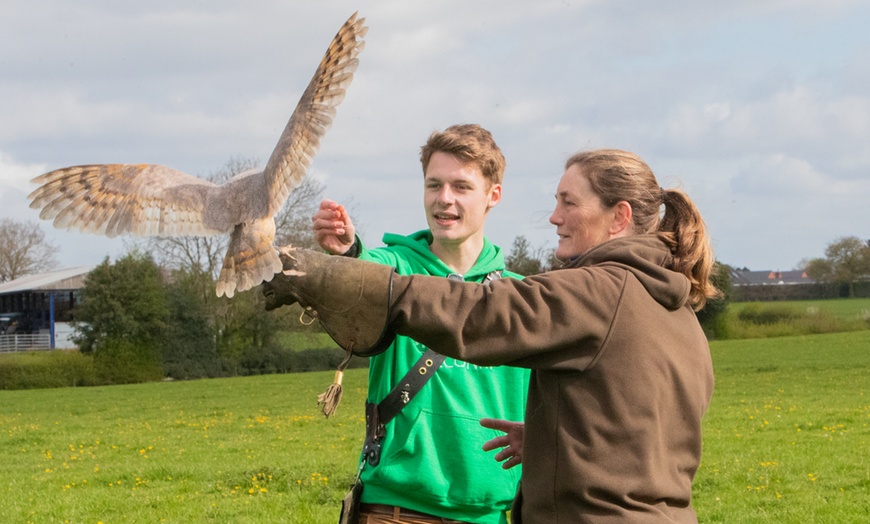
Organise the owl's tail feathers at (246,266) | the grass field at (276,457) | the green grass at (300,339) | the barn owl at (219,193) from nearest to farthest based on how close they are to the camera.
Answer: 1. the owl's tail feathers at (246,266)
2. the barn owl at (219,193)
3. the grass field at (276,457)
4. the green grass at (300,339)

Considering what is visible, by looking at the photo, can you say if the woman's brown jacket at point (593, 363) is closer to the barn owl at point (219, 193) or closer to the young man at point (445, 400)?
the barn owl at point (219, 193)

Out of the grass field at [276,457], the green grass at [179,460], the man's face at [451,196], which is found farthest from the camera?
the green grass at [179,460]

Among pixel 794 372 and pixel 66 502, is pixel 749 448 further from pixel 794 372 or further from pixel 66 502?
pixel 794 372

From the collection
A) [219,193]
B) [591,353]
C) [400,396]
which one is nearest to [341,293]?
[591,353]

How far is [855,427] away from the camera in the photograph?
48.3 ft

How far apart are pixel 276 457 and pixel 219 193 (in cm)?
1036

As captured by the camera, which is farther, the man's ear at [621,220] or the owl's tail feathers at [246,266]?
the man's ear at [621,220]

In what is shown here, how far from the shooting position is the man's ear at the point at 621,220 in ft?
9.53

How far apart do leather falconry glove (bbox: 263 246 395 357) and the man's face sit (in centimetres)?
122

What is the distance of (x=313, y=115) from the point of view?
3.20 metres

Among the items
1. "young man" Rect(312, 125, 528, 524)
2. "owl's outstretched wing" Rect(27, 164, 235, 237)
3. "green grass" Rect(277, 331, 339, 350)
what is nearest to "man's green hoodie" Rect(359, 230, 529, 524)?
"young man" Rect(312, 125, 528, 524)

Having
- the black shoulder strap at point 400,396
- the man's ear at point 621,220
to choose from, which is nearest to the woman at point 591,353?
the man's ear at point 621,220

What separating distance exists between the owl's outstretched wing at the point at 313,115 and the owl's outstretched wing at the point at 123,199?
0.36 m

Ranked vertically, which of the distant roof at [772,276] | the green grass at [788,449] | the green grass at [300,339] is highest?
the distant roof at [772,276]
